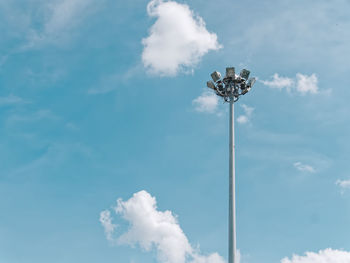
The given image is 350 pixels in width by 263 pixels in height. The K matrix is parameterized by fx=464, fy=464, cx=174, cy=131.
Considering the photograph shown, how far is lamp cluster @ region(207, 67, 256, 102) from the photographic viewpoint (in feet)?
126

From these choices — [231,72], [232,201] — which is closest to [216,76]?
[231,72]

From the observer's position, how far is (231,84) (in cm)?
3866

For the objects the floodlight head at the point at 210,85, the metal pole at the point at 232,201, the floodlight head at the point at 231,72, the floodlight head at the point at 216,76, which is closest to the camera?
the metal pole at the point at 232,201

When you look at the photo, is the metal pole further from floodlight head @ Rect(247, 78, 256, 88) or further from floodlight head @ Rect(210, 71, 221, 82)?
floodlight head @ Rect(210, 71, 221, 82)

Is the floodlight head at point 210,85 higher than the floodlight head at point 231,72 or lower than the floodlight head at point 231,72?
lower

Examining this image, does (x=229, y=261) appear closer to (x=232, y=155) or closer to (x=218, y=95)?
(x=232, y=155)

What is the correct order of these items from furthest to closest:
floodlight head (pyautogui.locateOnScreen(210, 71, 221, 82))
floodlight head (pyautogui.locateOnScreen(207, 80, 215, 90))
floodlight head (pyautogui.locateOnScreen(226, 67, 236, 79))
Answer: floodlight head (pyautogui.locateOnScreen(207, 80, 215, 90)), floodlight head (pyautogui.locateOnScreen(210, 71, 221, 82)), floodlight head (pyautogui.locateOnScreen(226, 67, 236, 79))

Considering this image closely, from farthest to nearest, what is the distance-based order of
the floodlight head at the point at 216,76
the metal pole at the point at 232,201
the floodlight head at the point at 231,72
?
the floodlight head at the point at 216,76 < the floodlight head at the point at 231,72 < the metal pole at the point at 232,201

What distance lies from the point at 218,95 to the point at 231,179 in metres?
8.24

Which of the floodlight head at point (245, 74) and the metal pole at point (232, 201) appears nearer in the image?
the metal pole at point (232, 201)

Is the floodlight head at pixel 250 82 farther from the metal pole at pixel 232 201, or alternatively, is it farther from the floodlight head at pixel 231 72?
the metal pole at pixel 232 201

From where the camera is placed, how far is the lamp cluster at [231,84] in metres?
38.4

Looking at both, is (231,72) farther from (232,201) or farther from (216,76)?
(232,201)

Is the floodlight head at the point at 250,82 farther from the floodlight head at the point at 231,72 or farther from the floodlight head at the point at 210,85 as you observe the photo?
the floodlight head at the point at 210,85
